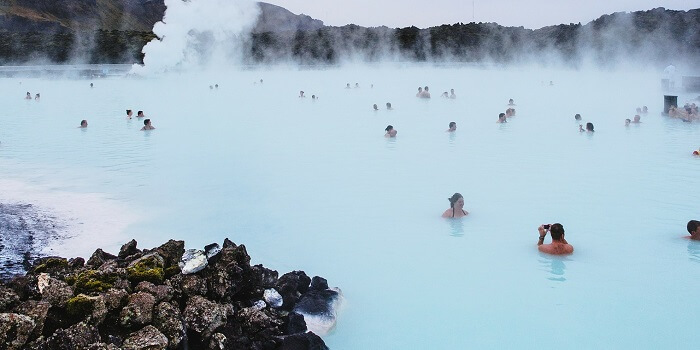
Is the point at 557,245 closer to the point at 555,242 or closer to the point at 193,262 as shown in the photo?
the point at 555,242

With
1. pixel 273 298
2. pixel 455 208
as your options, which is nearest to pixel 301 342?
pixel 273 298

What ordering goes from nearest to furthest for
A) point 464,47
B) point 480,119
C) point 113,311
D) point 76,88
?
point 113,311 → point 480,119 → point 76,88 → point 464,47

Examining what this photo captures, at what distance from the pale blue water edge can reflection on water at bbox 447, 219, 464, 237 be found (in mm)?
30

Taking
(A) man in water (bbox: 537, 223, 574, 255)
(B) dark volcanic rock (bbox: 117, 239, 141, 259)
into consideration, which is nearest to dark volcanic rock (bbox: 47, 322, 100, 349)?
(B) dark volcanic rock (bbox: 117, 239, 141, 259)

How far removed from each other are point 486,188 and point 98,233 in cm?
543

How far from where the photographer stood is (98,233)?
719 centimetres

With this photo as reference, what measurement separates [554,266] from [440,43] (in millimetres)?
44133

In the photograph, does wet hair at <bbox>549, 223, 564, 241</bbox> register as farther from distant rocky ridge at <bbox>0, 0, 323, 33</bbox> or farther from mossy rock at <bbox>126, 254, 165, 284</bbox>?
distant rocky ridge at <bbox>0, 0, 323, 33</bbox>

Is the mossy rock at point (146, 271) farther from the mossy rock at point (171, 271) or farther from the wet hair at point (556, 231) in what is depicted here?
the wet hair at point (556, 231)

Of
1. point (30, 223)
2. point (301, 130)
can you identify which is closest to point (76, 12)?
point (301, 130)

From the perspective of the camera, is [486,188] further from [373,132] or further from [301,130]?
[301,130]

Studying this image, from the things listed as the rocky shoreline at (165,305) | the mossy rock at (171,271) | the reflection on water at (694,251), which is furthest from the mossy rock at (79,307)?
the reflection on water at (694,251)

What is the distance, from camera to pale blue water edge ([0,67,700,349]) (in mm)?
5223

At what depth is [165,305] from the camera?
4094 millimetres
